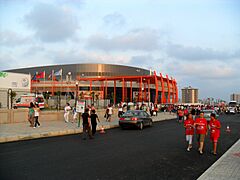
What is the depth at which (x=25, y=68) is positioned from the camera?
12138cm

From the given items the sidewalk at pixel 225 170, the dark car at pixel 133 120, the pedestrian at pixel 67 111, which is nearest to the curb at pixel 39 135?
the dark car at pixel 133 120

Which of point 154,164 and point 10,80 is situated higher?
point 10,80

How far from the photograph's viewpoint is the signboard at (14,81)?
47.1 metres

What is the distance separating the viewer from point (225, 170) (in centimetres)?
755

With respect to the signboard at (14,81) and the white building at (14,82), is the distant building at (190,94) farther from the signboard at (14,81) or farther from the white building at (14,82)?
the white building at (14,82)

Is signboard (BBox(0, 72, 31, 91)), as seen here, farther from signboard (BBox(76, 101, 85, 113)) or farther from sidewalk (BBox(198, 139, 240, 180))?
sidewalk (BBox(198, 139, 240, 180))

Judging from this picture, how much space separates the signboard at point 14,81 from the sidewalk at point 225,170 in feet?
144

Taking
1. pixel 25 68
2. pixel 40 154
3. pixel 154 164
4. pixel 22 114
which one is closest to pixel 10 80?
pixel 22 114

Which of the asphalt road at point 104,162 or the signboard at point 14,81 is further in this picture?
the signboard at point 14,81

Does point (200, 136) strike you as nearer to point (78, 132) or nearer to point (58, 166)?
point (58, 166)

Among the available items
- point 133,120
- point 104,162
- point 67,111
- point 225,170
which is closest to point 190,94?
point 67,111

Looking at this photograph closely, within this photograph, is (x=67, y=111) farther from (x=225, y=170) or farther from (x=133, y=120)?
(x=225, y=170)

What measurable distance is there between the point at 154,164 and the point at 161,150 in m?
2.78

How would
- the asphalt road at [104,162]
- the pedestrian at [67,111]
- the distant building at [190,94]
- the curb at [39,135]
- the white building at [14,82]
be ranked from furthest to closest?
the distant building at [190,94] → the white building at [14,82] → the pedestrian at [67,111] → the curb at [39,135] → the asphalt road at [104,162]
